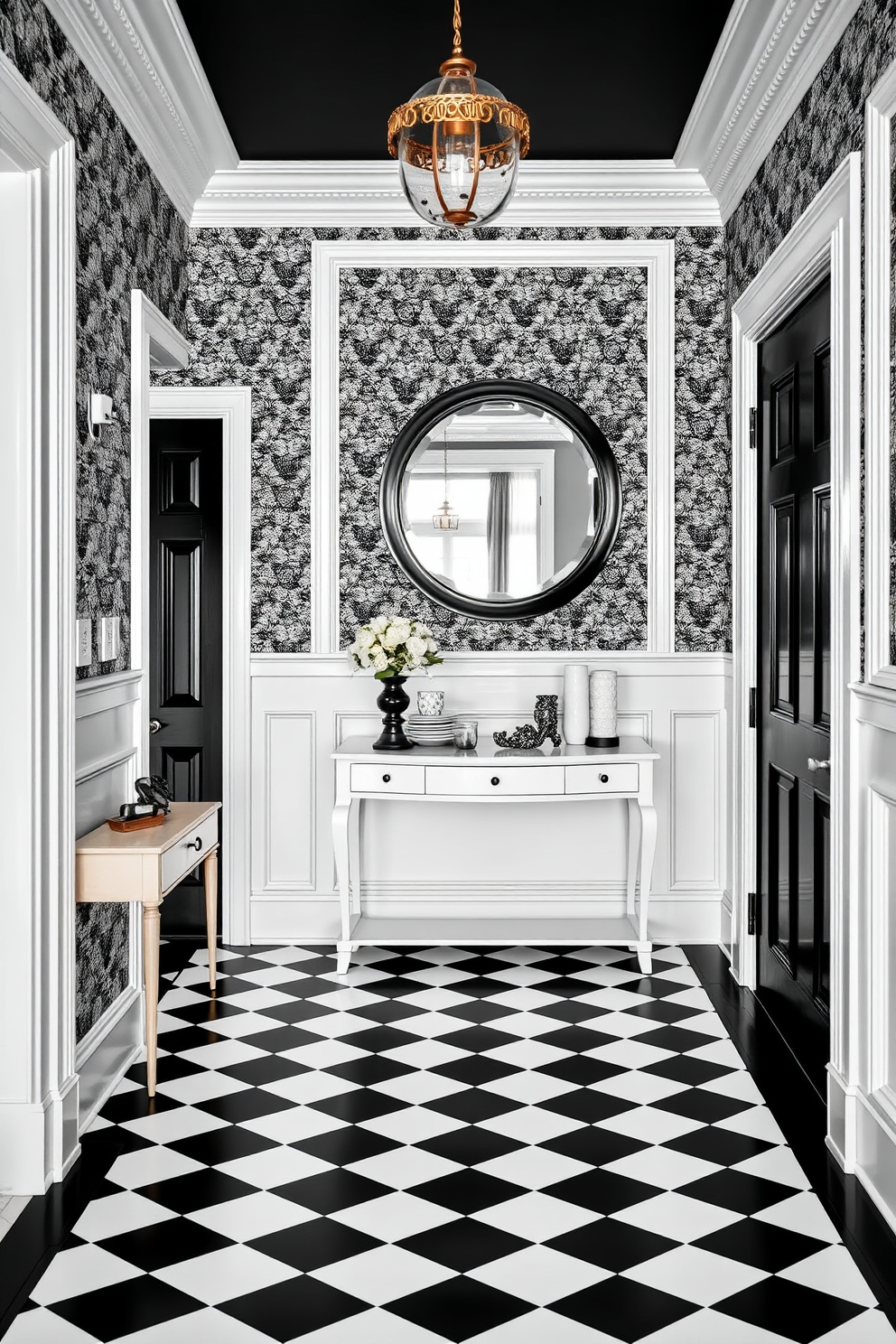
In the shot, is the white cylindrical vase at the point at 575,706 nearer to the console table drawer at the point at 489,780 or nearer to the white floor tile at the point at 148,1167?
the console table drawer at the point at 489,780

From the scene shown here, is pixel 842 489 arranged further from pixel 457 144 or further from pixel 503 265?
pixel 503 265

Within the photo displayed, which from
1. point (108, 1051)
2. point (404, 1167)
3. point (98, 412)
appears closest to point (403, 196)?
point (98, 412)

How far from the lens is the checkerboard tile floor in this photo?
86.7 inches

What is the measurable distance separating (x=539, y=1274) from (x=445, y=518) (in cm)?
315

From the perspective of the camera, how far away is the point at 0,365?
272 cm

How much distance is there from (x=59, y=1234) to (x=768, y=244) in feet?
11.8

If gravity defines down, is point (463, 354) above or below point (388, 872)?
above

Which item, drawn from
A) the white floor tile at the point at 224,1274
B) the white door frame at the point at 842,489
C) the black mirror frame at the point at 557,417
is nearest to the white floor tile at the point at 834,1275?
the white door frame at the point at 842,489

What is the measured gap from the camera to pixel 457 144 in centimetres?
225

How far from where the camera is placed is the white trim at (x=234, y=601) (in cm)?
478

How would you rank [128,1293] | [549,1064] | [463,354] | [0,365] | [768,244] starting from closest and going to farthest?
[128,1293] < [0,365] < [549,1064] < [768,244] < [463,354]

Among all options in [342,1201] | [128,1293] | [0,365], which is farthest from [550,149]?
[128,1293]

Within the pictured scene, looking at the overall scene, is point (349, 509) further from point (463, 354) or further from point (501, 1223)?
point (501, 1223)

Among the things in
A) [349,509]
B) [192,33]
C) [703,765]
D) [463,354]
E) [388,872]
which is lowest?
[388,872]
